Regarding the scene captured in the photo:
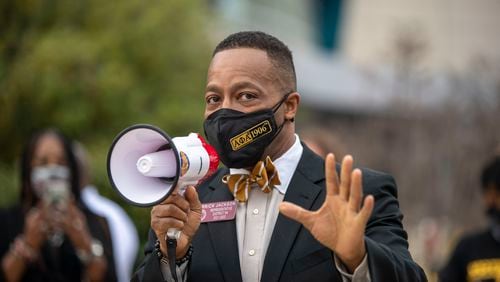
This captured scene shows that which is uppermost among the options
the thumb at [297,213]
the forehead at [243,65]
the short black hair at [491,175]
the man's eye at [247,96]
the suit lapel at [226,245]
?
the forehead at [243,65]

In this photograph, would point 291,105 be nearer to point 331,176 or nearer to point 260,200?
point 260,200

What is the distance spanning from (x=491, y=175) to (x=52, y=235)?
3491 millimetres

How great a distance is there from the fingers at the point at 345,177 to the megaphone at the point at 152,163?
2.13 ft

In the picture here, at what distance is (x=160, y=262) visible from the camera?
174 inches

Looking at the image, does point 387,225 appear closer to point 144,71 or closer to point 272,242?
point 272,242

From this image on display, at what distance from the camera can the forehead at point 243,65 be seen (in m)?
4.66

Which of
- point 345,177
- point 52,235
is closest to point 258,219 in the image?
point 345,177

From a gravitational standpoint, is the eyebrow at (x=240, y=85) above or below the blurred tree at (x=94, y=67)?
above

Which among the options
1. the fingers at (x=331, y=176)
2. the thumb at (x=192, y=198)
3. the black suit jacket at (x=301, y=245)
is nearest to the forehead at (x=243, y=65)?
the black suit jacket at (x=301, y=245)

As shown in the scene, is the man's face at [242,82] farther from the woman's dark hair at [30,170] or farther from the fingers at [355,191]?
the woman's dark hair at [30,170]

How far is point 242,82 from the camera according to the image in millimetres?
4605

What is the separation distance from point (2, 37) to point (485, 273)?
672cm

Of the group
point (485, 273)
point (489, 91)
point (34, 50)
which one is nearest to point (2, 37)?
point (34, 50)

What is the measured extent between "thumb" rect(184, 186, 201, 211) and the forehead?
24.0 inches
